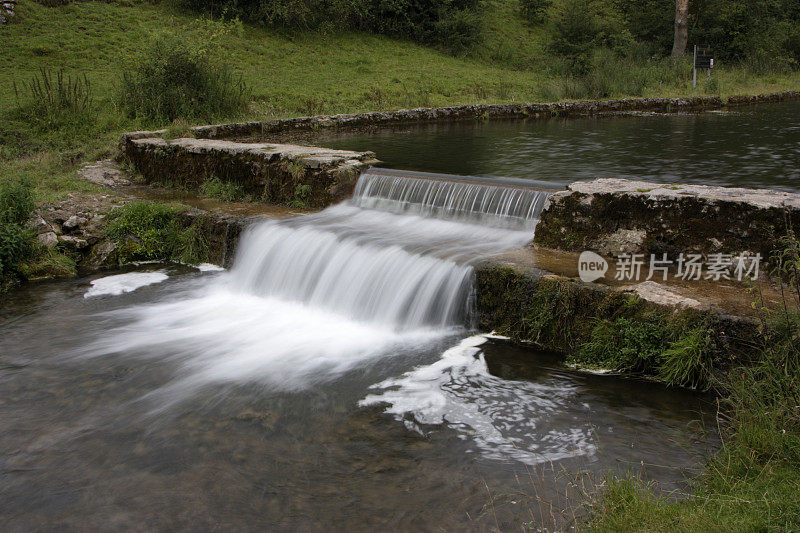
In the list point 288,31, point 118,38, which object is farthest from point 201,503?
point 288,31

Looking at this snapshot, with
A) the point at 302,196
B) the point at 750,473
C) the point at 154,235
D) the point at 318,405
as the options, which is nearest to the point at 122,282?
the point at 154,235

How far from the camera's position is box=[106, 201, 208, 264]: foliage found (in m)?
9.05

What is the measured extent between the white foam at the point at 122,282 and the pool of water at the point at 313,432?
138 centimetres

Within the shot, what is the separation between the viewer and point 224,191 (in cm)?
1054

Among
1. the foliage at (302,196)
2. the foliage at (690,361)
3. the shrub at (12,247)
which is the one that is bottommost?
the foliage at (690,361)

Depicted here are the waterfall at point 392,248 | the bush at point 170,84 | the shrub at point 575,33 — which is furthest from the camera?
the shrub at point 575,33

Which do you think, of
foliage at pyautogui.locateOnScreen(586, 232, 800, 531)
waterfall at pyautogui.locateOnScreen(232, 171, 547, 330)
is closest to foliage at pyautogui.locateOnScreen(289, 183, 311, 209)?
waterfall at pyautogui.locateOnScreen(232, 171, 547, 330)

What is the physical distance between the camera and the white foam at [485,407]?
13.7 feet

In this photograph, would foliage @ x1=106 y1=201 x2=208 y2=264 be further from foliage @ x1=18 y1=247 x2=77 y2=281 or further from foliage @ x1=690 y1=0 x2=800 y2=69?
foliage @ x1=690 y1=0 x2=800 y2=69

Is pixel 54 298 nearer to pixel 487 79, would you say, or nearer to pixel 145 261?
pixel 145 261

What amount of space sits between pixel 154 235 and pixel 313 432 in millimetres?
5817

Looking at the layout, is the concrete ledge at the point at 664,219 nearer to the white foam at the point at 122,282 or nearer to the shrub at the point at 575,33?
the white foam at the point at 122,282

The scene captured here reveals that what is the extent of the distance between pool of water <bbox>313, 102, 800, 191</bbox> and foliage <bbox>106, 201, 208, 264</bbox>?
13.5 ft

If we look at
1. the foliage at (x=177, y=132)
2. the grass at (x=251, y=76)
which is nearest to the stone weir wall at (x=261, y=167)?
the foliage at (x=177, y=132)
